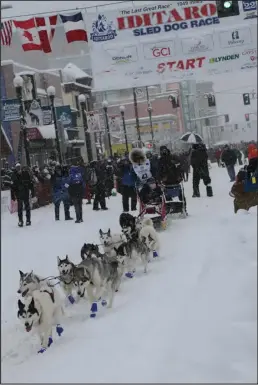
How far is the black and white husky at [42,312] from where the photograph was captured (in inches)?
195

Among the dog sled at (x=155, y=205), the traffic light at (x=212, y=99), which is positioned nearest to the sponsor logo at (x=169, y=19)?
the dog sled at (x=155, y=205)

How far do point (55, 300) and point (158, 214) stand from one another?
218 inches

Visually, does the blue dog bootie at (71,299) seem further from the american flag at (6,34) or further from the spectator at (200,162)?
the spectator at (200,162)

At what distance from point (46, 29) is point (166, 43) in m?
2.71

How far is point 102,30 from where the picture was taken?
12.7 meters

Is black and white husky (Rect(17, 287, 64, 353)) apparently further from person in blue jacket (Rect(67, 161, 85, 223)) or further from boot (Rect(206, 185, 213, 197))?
boot (Rect(206, 185, 213, 197))

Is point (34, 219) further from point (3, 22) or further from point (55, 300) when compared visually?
point (55, 300)

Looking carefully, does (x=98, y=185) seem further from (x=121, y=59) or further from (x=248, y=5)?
(x=248, y=5)

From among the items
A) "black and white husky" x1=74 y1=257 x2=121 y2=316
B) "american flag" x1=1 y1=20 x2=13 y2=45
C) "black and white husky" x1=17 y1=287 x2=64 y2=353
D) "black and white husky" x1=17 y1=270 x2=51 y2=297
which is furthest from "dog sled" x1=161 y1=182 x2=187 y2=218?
"black and white husky" x1=17 y1=287 x2=64 y2=353

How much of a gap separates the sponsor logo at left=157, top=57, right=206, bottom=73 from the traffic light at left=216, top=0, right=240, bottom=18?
1.21 m

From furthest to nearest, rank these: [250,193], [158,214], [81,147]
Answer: [81,147] → [158,214] → [250,193]

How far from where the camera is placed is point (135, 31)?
12.6m

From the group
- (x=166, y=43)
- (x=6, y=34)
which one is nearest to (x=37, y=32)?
(x=6, y=34)

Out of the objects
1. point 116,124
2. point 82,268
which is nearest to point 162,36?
point 82,268
